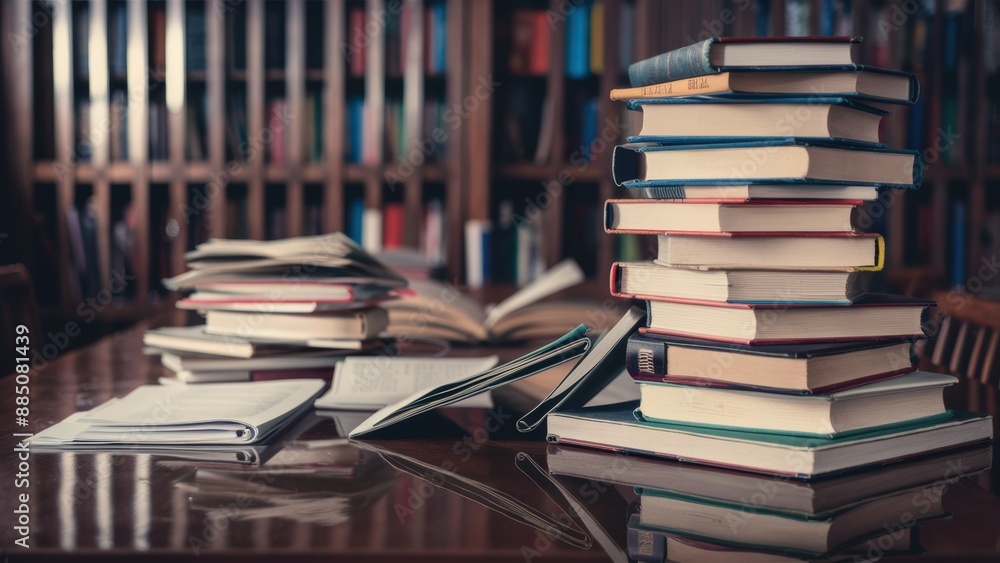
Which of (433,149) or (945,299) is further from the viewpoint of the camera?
(433,149)

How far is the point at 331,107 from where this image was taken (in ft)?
10.5

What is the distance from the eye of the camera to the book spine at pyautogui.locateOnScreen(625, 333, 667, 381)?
757mm

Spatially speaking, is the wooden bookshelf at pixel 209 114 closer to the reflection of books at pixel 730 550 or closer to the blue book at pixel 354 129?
the blue book at pixel 354 129

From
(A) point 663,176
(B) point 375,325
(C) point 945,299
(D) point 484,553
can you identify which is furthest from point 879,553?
(C) point 945,299

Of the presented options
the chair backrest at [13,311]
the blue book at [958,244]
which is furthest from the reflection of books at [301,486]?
the blue book at [958,244]

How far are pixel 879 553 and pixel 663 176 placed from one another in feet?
1.12

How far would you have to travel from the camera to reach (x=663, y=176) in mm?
795

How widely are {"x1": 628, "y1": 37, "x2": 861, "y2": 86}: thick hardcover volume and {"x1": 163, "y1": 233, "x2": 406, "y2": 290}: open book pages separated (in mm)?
471

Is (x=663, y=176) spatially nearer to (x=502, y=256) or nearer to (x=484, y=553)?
(x=484, y=553)

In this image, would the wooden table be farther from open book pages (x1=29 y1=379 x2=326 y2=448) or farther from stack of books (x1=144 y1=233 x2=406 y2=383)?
stack of books (x1=144 y1=233 x2=406 y2=383)

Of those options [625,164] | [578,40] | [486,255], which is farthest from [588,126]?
[625,164]

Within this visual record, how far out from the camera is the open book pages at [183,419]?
32.5 inches

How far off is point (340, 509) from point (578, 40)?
278 cm

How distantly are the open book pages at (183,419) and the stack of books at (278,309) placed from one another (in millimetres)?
152
